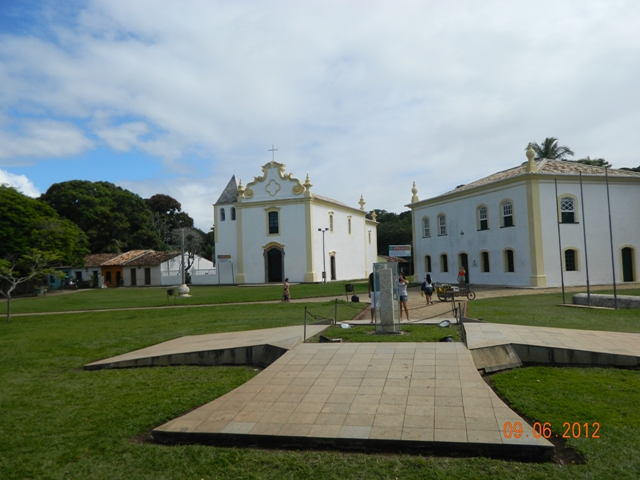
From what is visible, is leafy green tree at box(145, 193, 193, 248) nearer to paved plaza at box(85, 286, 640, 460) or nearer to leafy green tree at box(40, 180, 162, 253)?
leafy green tree at box(40, 180, 162, 253)

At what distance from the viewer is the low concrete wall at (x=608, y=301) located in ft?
50.4

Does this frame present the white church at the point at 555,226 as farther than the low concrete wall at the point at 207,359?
Yes

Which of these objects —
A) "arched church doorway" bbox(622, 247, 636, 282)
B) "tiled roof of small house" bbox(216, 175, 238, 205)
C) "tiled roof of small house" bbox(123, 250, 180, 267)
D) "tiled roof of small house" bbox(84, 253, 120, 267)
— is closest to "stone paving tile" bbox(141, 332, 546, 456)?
"arched church doorway" bbox(622, 247, 636, 282)

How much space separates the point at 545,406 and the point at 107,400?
603 centimetres

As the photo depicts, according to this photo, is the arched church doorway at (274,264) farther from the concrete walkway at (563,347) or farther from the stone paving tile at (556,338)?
the concrete walkway at (563,347)

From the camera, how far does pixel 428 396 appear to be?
636 centimetres

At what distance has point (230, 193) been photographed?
47.0 meters

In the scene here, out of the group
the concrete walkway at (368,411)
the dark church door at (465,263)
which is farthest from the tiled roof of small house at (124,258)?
the concrete walkway at (368,411)

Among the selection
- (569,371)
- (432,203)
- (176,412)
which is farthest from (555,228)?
(176,412)

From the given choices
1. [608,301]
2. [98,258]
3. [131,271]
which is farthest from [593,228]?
[98,258]

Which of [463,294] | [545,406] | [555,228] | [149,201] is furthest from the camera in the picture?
[149,201]

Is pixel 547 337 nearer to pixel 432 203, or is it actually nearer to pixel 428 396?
pixel 428 396

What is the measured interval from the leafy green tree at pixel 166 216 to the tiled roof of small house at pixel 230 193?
20.3 metres
